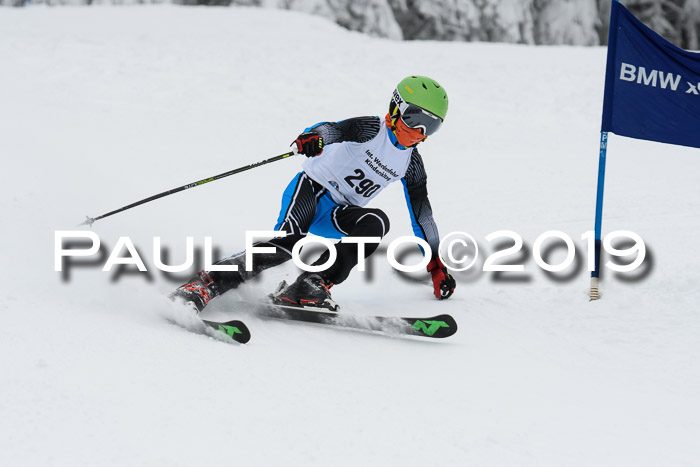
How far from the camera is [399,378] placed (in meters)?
3.09

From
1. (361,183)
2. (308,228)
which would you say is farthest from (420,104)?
(308,228)

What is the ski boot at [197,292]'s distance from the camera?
3688 mm

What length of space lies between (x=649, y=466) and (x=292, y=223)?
2396 mm

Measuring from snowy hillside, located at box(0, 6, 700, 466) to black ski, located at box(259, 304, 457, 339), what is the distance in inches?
3.2

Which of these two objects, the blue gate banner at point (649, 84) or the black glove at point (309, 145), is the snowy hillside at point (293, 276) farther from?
the blue gate banner at point (649, 84)

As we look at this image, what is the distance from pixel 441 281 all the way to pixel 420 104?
120 cm

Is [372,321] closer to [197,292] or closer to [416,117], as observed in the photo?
[197,292]

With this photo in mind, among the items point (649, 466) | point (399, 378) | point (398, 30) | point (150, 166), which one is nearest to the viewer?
point (649, 466)

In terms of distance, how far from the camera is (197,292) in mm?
3777

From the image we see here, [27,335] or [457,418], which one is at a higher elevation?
[27,335]

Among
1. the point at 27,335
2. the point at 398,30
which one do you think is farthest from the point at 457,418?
the point at 398,30

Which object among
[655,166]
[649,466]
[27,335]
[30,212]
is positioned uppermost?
[655,166]

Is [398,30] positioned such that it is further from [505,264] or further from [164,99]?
[505,264]

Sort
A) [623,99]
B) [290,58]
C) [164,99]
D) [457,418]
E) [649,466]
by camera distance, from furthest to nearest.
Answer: [290,58] < [164,99] < [623,99] < [457,418] < [649,466]
